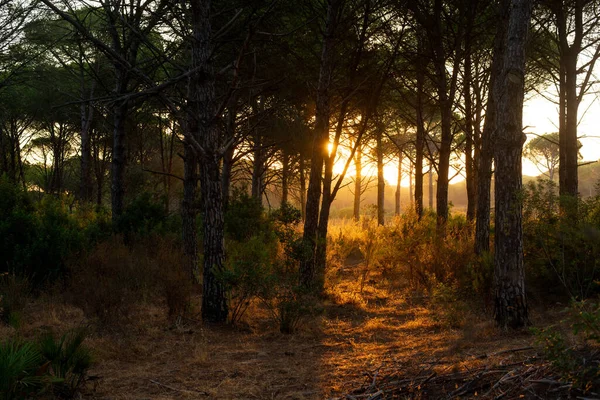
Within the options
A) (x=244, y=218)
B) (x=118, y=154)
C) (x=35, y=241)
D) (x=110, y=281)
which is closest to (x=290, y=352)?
(x=110, y=281)

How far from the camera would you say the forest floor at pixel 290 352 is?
4227 mm

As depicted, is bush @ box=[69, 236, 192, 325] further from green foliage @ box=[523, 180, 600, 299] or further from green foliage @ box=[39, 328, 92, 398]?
green foliage @ box=[523, 180, 600, 299]

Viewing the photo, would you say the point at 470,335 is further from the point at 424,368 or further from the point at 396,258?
the point at 396,258

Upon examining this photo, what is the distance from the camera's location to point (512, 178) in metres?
5.70

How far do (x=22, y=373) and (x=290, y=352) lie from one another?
2804 mm

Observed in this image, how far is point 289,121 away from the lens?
13727mm

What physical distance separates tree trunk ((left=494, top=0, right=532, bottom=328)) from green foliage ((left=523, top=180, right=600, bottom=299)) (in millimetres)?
859

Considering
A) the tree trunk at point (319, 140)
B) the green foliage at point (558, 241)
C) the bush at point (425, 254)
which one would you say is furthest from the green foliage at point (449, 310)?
the tree trunk at point (319, 140)

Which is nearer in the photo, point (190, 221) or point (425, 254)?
point (190, 221)

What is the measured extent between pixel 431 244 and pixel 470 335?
148 inches

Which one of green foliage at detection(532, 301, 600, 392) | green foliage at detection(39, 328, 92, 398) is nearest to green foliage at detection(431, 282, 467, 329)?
A: green foliage at detection(532, 301, 600, 392)

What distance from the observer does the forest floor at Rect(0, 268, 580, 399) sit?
4.23 m

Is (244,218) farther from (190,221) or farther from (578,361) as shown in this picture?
(578,361)

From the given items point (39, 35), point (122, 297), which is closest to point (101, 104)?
point (122, 297)
